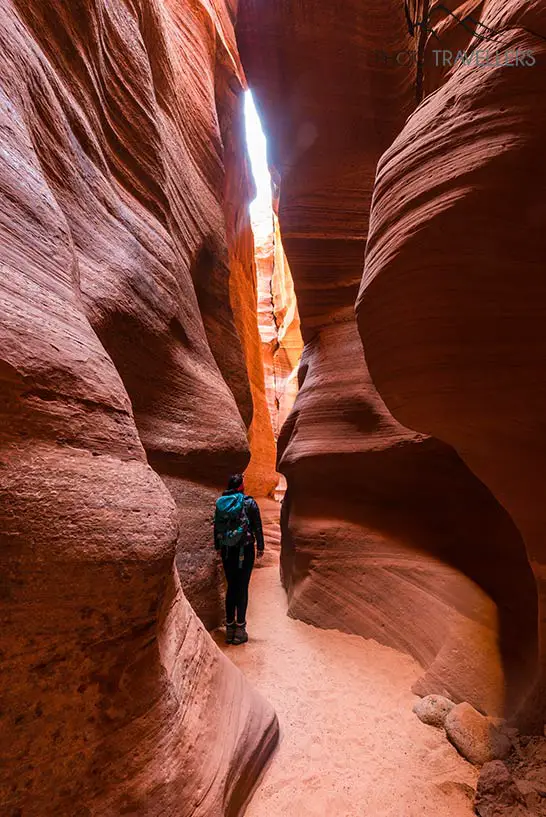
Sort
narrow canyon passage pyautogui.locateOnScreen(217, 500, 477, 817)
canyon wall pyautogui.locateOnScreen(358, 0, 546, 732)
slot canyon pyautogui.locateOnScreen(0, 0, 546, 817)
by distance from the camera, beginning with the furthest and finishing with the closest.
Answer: narrow canyon passage pyautogui.locateOnScreen(217, 500, 477, 817), canyon wall pyautogui.locateOnScreen(358, 0, 546, 732), slot canyon pyautogui.locateOnScreen(0, 0, 546, 817)

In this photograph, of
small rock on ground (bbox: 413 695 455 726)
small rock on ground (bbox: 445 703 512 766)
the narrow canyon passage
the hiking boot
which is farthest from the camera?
the hiking boot

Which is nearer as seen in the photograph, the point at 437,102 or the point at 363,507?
the point at 437,102

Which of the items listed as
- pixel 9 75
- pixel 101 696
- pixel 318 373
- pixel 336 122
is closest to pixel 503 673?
pixel 101 696

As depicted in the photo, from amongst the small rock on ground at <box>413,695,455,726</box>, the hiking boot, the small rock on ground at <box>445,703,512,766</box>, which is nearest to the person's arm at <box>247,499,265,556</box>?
the hiking boot

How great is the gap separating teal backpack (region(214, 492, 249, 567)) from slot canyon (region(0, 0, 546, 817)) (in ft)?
1.11

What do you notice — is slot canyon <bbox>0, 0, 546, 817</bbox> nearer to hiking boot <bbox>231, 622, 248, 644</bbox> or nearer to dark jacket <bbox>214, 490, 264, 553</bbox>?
hiking boot <bbox>231, 622, 248, 644</bbox>

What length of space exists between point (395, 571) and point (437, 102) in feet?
12.0

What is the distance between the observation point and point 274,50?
7.00 metres

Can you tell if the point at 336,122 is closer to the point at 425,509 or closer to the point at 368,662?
the point at 425,509

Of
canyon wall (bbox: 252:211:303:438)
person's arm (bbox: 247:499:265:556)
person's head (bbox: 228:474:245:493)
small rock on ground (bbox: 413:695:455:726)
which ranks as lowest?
small rock on ground (bbox: 413:695:455:726)

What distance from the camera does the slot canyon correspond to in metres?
1.44

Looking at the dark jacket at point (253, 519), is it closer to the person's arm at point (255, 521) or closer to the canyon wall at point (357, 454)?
the person's arm at point (255, 521)

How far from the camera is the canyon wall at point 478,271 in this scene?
1.89m

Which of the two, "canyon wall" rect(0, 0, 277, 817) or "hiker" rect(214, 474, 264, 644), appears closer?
"canyon wall" rect(0, 0, 277, 817)
